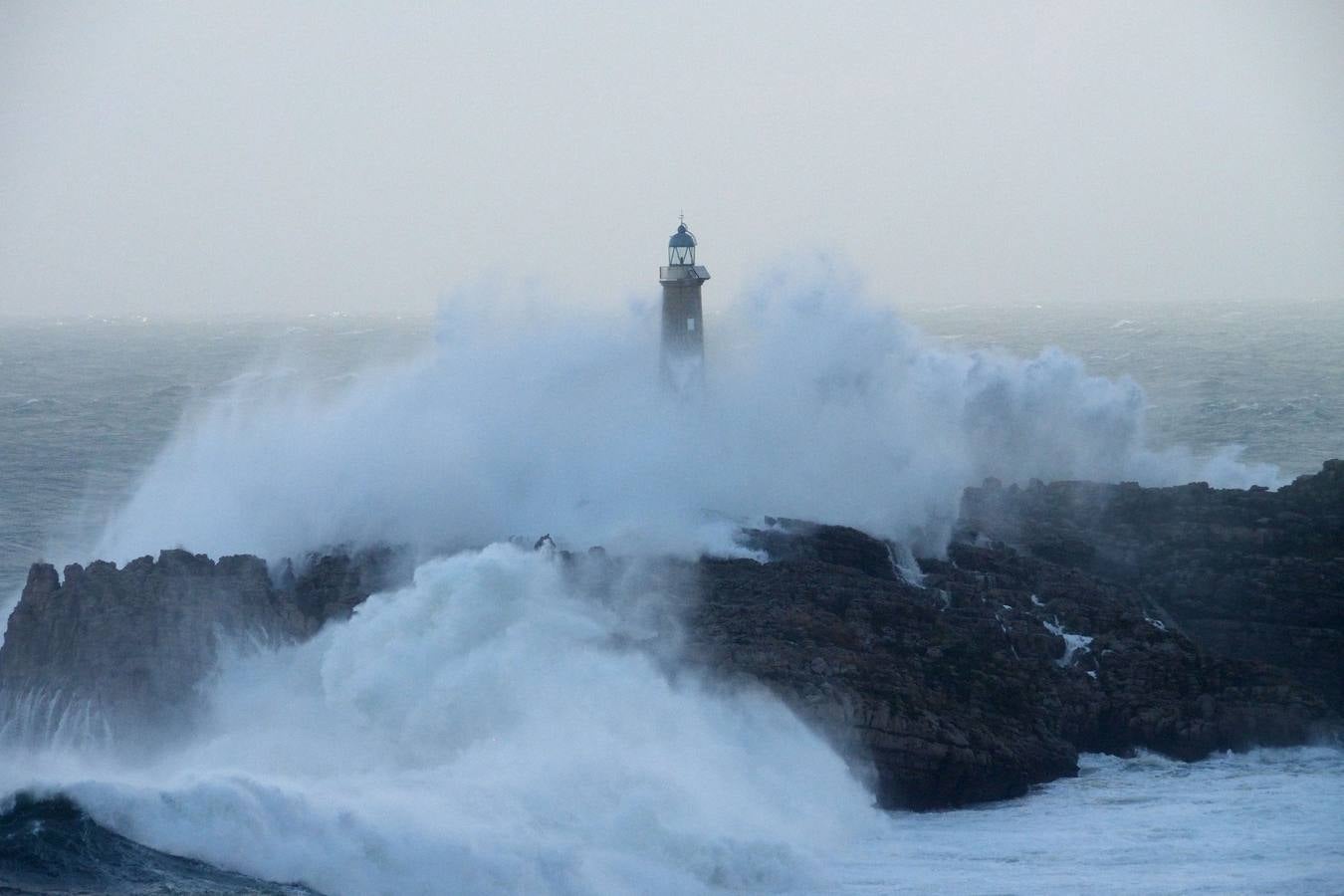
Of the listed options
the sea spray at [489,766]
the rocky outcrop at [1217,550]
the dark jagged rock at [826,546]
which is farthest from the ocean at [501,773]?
the rocky outcrop at [1217,550]

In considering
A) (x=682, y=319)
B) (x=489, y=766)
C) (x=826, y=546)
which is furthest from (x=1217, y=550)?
(x=489, y=766)

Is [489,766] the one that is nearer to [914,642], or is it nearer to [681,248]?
A: [914,642]

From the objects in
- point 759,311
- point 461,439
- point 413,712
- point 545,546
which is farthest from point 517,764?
point 759,311

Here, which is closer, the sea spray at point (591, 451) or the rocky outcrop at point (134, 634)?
the rocky outcrop at point (134, 634)

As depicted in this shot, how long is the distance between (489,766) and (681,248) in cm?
1200

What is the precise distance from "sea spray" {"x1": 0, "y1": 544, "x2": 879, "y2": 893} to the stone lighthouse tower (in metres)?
6.86

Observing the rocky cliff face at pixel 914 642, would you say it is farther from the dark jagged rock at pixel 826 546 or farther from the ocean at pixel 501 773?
the ocean at pixel 501 773

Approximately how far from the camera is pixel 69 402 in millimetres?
47781

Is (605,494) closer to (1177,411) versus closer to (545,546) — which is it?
(545,546)

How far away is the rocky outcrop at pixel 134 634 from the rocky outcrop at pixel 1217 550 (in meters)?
10.3

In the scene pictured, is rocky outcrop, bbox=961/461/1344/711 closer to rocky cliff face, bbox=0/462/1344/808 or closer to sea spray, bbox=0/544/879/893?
rocky cliff face, bbox=0/462/1344/808

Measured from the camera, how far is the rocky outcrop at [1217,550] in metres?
20.3

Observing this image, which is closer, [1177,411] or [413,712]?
[413,712]

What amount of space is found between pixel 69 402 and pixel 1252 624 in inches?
1477
